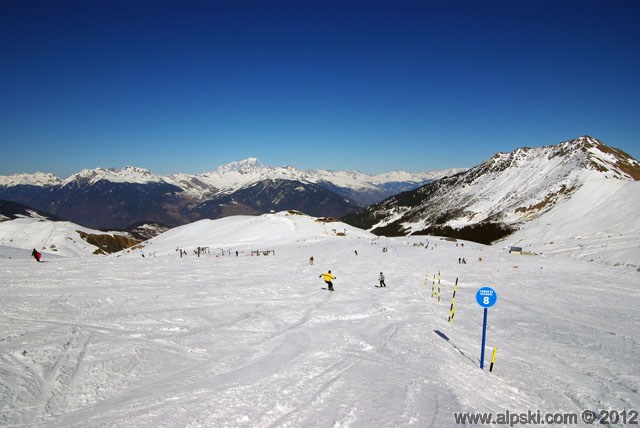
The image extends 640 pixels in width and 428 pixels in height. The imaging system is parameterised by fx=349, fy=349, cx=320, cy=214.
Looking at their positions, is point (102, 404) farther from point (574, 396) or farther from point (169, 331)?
point (574, 396)

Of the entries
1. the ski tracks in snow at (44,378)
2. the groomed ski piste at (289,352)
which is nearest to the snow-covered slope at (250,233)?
the groomed ski piste at (289,352)

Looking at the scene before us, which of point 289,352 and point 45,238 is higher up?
point 289,352

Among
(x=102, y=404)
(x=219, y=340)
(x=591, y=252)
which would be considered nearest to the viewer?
(x=102, y=404)

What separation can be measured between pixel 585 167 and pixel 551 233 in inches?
3213

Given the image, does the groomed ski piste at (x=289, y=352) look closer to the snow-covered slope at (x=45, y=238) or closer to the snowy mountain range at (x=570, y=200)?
the snowy mountain range at (x=570, y=200)

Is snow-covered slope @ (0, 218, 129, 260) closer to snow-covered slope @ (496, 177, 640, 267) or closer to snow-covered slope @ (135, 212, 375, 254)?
snow-covered slope @ (135, 212, 375, 254)

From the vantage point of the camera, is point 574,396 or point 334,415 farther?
point 574,396

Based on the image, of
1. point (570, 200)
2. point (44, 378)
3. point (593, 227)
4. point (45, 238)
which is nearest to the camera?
point (44, 378)

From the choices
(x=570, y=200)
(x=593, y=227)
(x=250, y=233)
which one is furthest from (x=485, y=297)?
(x=570, y=200)

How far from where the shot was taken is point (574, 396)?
10.2 m

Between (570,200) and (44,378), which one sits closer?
(44,378)

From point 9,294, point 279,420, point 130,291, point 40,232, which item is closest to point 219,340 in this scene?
point 279,420

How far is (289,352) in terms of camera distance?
1287 cm

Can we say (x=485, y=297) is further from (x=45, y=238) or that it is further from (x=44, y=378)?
(x=45, y=238)
